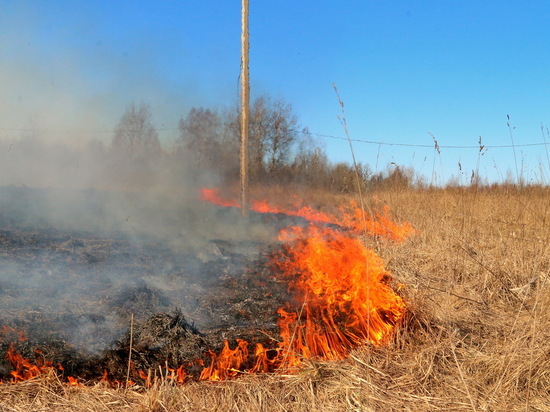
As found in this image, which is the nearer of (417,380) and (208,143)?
(417,380)

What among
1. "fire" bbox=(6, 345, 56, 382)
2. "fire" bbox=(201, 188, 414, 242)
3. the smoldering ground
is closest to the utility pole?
the smoldering ground

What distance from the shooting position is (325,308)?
4035 mm

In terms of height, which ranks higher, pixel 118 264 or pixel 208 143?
pixel 208 143

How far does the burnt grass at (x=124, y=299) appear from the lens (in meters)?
3.12

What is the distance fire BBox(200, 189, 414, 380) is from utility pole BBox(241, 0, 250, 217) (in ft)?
7.15

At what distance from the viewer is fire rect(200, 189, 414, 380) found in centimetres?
321

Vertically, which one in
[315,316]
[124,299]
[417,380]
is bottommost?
[417,380]

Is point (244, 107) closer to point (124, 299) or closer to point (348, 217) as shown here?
point (348, 217)

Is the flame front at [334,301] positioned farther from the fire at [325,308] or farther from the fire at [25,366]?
the fire at [25,366]

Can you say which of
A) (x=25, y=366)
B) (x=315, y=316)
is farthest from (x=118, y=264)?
(x=315, y=316)

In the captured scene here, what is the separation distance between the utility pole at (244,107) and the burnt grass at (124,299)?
7.61ft

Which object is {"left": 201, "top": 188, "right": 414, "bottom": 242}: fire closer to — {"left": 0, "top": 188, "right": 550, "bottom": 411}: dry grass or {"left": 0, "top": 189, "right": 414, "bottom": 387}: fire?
{"left": 0, "top": 189, "right": 414, "bottom": 387}: fire

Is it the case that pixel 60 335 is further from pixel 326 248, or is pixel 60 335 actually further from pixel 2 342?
pixel 326 248

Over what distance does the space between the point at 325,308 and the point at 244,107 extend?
17.4 ft
